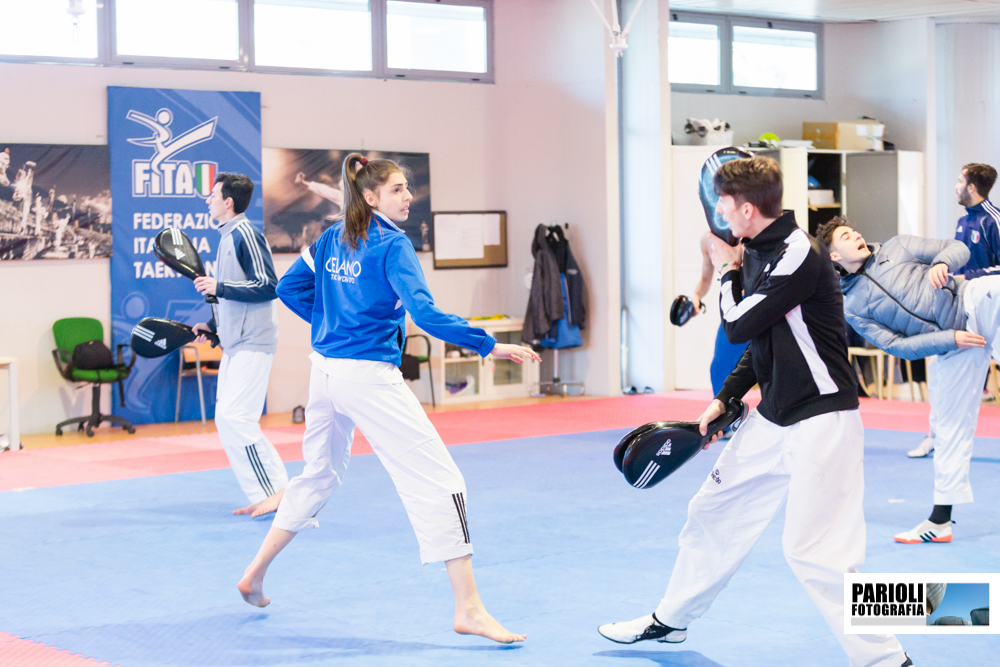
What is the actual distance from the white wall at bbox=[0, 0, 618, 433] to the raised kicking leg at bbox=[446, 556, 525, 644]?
6.55 metres

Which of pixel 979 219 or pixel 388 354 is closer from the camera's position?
pixel 388 354

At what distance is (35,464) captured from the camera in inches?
283

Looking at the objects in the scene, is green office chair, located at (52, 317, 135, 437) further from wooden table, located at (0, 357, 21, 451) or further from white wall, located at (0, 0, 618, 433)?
wooden table, located at (0, 357, 21, 451)

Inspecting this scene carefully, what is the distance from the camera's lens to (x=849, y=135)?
11156 mm

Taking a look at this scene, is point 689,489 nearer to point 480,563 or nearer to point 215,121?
point 480,563

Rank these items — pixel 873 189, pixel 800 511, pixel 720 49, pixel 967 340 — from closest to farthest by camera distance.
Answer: pixel 800 511 < pixel 967 340 < pixel 873 189 < pixel 720 49

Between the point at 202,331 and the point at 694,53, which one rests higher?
the point at 694,53

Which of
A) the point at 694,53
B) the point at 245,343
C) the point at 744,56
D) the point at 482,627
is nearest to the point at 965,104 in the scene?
the point at 744,56

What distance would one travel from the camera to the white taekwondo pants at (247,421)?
16.9 ft

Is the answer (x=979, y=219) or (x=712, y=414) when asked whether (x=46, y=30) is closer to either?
(x=979, y=219)

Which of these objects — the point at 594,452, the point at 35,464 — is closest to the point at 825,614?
the point at 594,452

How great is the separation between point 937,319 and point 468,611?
2456 mm

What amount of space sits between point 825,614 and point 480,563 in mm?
1831

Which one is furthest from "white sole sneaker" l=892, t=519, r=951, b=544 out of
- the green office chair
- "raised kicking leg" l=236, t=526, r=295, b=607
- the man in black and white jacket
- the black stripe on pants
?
the green office chair
